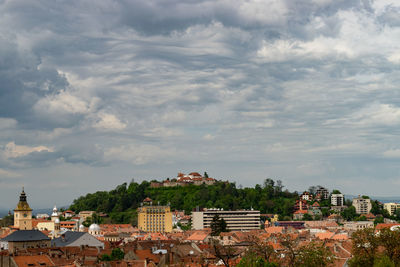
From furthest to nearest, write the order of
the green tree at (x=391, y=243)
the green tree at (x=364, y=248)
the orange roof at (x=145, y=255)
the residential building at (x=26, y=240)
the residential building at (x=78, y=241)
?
1. the residential building at (x=78, y=241)
2. the residential building at (x=26, y=240)
3. the orange roof at (x=145, y=255)
4. the green tree at (x=391, y=243)
5. the green tree at (x=364, y=248)

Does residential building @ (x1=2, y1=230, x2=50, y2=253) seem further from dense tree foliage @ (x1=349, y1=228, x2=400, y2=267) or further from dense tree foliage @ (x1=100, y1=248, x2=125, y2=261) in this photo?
dense tree foliage @ (x1=349, y1=228, x2=400, y2=267)

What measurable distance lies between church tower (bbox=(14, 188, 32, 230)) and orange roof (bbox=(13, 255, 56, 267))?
64359mm

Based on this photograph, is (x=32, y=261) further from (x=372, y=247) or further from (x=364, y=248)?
(x=372, y=247)

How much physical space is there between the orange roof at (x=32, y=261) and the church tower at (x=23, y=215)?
64.4 metres

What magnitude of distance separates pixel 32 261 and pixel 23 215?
68165 mm

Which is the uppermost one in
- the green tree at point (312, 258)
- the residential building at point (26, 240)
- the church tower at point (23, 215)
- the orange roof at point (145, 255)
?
the church tower at point (23, 215)

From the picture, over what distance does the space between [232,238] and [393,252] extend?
8440 cm

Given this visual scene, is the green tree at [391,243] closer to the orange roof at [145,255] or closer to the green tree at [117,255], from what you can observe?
the orange roof at [145,255]

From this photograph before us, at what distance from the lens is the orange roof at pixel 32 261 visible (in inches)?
3287

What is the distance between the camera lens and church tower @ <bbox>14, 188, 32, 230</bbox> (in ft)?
490

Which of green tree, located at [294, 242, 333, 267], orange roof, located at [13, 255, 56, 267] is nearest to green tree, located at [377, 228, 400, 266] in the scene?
green tree, located at [294, 242, 333, 267]

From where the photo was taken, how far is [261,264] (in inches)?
2335

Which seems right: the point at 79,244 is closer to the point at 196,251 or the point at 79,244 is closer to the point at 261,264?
the point at 196,251

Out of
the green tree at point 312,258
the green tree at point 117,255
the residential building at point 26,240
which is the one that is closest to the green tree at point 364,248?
the green tree at point 312,258
